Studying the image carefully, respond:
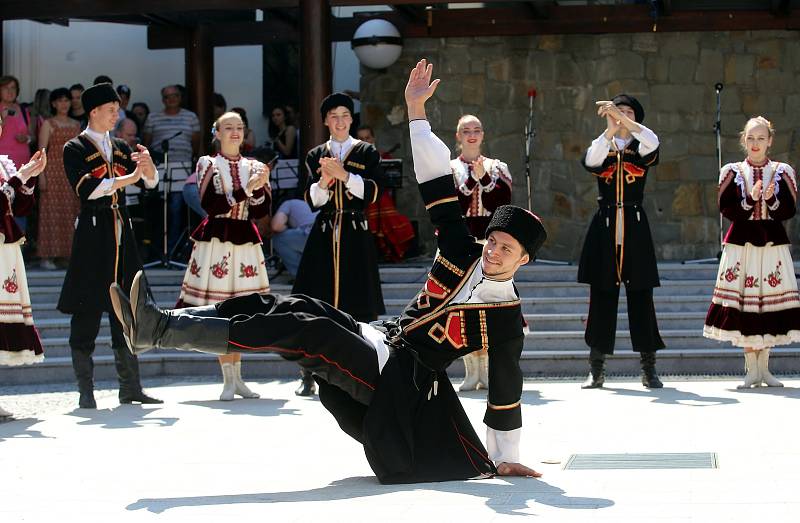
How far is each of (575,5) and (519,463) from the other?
8976 mm

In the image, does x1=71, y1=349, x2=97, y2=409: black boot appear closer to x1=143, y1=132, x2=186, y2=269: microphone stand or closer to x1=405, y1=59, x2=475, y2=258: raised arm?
x1=405, y1=59, x2=475, y2=258: raised arm

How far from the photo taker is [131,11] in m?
13.2

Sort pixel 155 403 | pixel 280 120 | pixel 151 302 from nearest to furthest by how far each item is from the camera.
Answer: pixel 151 302 < pixel 155 403 < pixel 280 120

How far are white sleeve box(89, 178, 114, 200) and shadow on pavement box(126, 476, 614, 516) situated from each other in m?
3.38

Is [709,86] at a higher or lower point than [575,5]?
lower

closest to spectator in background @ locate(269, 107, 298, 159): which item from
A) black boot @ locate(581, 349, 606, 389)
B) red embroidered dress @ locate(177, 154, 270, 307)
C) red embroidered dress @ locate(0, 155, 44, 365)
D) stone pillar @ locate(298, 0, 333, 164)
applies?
stone pillar @ locate(298, 0, 333, 164)

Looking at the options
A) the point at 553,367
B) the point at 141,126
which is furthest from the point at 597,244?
the point at 141,126

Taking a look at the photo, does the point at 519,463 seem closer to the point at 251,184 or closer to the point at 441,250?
the point at 441,250

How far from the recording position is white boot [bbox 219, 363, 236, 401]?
8.90 meters

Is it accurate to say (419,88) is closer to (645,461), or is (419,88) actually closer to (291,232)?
(645,461)

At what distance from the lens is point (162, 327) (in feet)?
17.9

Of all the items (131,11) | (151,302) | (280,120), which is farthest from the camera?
(280,120)

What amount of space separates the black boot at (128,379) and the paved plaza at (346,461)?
0.13 meters

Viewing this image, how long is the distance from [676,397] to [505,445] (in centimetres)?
310
